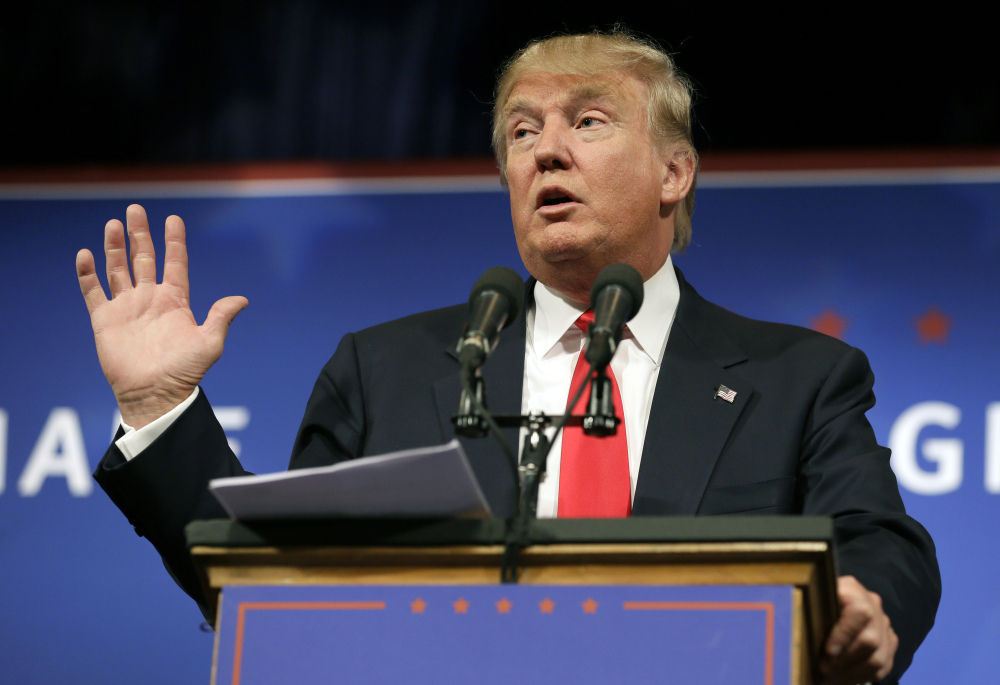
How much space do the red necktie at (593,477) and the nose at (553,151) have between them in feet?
1.35

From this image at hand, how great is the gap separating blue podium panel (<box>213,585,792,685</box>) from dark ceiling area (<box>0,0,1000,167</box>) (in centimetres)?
187

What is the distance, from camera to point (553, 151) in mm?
2068

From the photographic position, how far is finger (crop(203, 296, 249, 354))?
1.70 metres

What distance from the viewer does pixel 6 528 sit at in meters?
2.58

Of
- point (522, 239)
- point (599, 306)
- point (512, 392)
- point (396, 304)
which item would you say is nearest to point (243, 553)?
point (599, 306)

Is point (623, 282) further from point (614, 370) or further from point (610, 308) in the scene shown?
point (614, 370)

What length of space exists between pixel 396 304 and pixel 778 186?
920 mm

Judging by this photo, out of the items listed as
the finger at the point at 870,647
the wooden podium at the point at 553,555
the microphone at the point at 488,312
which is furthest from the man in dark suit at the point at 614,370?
the microphone at the point at 488,312

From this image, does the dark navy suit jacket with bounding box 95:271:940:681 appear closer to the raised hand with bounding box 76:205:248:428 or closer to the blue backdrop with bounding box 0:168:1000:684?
the raised hand with bounding box 76:205:248:428

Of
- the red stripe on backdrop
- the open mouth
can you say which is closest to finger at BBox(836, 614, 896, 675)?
the open mouth

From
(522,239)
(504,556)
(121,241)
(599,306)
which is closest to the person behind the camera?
(504,556)

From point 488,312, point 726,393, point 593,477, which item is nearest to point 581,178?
point 726,393

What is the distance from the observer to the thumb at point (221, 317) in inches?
67.0

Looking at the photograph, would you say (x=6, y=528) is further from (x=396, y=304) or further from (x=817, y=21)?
(x=817, y=21)
